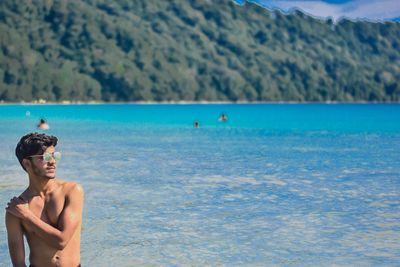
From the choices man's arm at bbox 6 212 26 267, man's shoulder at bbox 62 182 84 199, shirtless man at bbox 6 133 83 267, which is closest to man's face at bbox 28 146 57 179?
shirtless man at bbox 6 133 83 267

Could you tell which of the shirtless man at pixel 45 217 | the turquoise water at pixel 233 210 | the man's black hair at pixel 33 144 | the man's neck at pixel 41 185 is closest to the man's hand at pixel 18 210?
the shirtless man at pixel 45 217

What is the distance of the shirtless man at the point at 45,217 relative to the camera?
7.36m

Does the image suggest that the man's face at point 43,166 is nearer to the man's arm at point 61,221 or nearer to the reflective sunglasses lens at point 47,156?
the reflective sunglasses lens at point 47,156

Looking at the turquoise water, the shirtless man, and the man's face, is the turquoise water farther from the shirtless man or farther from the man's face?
the man's face

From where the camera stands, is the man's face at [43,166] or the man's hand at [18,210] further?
the man's hand at [18,210]

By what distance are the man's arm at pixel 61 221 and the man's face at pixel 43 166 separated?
376 mm

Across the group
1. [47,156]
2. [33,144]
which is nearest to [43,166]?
[47,156]

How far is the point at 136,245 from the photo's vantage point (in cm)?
1767

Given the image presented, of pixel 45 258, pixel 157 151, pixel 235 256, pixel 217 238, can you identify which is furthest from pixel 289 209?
pixel 157 151

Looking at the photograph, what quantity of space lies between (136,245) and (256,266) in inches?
146

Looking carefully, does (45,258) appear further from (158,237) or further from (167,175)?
(167,175)

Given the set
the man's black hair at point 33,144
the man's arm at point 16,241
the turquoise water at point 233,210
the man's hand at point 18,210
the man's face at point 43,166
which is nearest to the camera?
the man's black hair at point 33,144

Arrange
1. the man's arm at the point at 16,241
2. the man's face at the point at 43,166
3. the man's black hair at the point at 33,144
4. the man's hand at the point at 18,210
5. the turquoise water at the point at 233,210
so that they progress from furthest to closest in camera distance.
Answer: the turquoise water at the point at 233,210 → the man's arm at the point at 16,241 → the man's hand at the point at 18,210 → the man's face at the point at 43,166 → the man's black hair at the point at 33,144

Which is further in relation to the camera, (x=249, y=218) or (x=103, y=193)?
(x=103, y=193)
